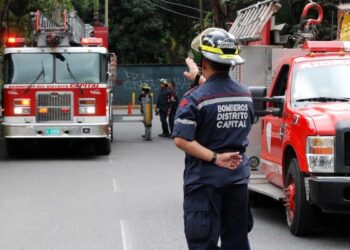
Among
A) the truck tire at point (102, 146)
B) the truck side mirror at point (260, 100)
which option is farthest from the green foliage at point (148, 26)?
the truck side mirror at point (260, 100)

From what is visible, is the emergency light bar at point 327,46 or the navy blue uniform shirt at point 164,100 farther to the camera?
the navy blue uniform shirt at point 164,100

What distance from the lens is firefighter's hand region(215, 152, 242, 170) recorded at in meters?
5.21

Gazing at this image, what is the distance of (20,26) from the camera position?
34844mm

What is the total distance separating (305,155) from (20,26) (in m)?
28.5

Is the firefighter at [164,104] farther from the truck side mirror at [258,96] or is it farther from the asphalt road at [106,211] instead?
the truck side mirror at [258,96]

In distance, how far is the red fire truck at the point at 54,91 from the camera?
57.2 feet

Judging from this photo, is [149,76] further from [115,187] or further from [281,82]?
[281,82]

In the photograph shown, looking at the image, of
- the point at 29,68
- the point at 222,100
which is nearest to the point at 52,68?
the point at 29,68

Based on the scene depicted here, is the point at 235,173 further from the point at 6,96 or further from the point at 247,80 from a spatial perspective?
the point at 6,96

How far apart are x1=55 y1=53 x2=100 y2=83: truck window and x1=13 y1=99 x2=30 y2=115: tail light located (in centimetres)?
89

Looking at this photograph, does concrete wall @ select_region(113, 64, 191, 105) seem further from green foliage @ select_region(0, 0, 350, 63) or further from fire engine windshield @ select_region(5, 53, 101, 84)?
fire engine windshield @ select_region(5, 53, 101, 84)

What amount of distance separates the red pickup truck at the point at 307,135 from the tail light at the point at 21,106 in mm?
8197

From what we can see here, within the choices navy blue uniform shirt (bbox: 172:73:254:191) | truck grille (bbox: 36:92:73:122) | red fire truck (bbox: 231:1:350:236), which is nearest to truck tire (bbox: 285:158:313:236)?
red fire truck (bbox: 231:1:350:236)

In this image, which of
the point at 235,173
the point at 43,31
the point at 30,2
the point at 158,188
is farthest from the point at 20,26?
the point at 235,173
